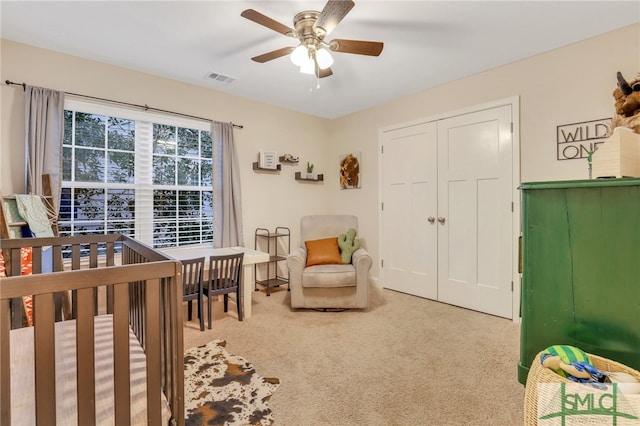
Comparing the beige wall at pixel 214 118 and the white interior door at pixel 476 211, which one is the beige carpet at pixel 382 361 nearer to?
the white interior door at pixel 476 211

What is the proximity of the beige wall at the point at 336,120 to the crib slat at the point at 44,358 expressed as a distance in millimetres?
2372

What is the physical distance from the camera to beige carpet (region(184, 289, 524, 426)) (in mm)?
1627

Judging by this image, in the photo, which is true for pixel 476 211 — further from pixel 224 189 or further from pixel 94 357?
pixel 94 357

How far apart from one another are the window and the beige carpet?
42.0 inches

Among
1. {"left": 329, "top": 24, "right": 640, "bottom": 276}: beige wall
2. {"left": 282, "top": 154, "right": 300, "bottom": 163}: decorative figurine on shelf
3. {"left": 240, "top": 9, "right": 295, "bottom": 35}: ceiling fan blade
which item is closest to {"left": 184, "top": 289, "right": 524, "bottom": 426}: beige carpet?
{"left": 329, "top": 24, "right": 640, "bottom": 276}: beige wall

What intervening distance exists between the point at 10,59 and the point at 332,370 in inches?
133

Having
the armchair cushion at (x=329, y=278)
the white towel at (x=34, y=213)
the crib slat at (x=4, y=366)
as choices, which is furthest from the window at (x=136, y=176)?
the crib slat at (x=4, y=366)

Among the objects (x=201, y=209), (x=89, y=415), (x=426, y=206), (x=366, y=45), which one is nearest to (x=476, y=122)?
(x=426, y=206)

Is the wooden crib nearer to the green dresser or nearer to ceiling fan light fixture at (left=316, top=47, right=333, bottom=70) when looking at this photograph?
the green dresser

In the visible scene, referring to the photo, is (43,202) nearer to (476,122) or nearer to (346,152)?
(346,152)

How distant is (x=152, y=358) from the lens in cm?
97

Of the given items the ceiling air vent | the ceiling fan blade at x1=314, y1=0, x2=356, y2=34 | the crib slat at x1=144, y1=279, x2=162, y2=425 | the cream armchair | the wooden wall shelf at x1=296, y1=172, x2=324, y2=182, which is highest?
the ceiling air vent

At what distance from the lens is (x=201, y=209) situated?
358cm

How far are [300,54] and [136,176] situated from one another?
7.04 ft
